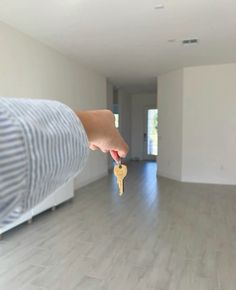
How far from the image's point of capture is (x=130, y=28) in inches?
160

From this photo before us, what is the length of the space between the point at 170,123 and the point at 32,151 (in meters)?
7.13

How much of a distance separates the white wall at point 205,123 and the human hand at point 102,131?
6.29 m

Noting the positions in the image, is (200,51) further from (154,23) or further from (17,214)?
(17,214)

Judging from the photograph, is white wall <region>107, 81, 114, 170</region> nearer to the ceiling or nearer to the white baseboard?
the white baseboard

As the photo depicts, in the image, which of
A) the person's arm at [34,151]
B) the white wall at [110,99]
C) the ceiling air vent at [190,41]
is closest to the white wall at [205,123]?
the ceiling air vent at [190,41]

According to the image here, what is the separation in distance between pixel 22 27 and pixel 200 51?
3.23 m

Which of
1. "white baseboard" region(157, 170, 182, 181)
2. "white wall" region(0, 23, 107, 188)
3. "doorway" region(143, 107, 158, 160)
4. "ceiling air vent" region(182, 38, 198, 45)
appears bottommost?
"white baseboard" region(157, 170, 182, 181)

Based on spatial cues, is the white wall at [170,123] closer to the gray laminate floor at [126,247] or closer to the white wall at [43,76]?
the white wall at [43,76]

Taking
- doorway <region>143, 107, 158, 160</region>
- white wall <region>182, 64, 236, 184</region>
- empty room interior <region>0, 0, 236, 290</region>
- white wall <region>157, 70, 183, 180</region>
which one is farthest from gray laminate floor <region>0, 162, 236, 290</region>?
doorway <region>143, 107, 158, 160</region>

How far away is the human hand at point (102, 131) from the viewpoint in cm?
75

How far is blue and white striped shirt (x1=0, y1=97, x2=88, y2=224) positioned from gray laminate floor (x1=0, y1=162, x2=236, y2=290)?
6.77 feet

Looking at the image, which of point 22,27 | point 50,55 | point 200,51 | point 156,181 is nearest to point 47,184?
point 22,27

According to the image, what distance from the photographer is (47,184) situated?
0.52 m

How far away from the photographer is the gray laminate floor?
2410 mm
